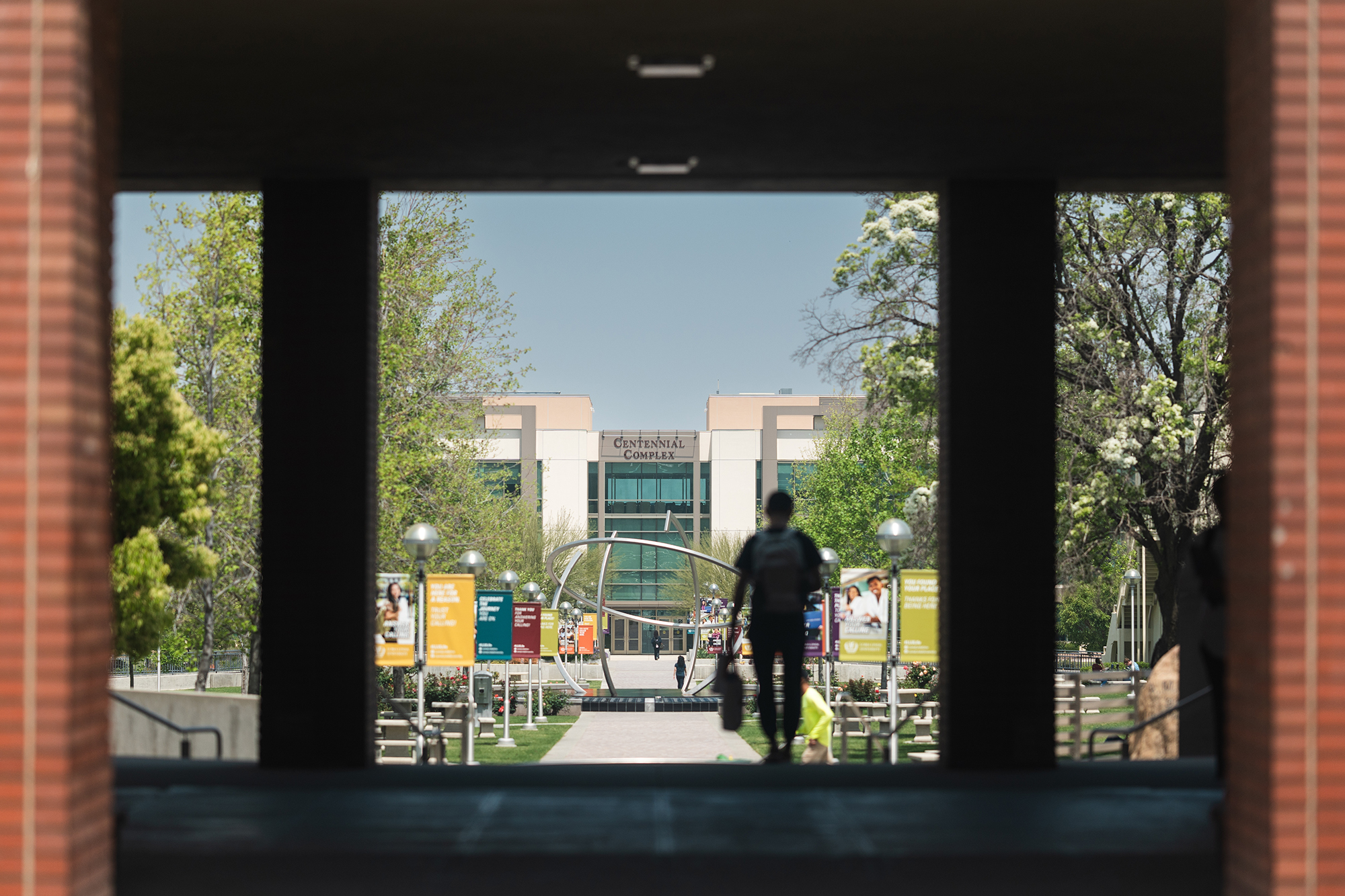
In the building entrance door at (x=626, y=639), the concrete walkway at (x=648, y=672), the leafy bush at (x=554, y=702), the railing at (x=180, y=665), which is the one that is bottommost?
the building entrance door at (x=626, y=639)

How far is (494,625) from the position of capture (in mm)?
26516

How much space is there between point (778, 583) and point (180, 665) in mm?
61450

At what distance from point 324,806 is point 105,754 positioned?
268 cm

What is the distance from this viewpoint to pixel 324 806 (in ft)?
26.2

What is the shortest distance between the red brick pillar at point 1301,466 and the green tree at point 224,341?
82.9 feet

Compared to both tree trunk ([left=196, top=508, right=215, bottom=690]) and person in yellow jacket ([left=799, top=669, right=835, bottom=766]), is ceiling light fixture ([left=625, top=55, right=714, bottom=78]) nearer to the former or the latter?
person in yellow jacket ([left=799, top=669, right=835, bottom=766])

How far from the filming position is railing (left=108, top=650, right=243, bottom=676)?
59562 millimetres

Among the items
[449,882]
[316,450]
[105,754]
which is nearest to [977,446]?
[316,450]

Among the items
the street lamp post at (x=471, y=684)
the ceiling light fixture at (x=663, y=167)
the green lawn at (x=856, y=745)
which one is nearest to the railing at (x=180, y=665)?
the green lawn at (x=856, y=745)

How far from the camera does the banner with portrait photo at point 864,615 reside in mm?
19922

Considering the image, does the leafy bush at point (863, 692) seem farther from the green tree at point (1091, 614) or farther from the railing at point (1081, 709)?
the green tree at point (1091, 614)

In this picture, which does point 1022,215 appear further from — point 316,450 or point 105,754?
point 105,754

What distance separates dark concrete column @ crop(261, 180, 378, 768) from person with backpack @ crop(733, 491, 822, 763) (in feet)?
9.04

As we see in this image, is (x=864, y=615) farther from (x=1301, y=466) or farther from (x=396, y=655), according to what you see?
(x=1301, y=466)
